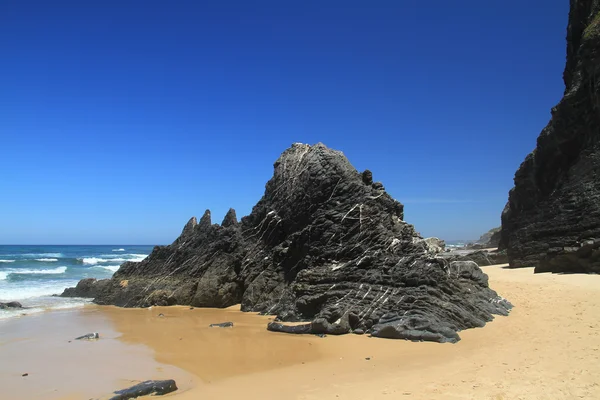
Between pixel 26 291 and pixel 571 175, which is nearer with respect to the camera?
pixel 571 175

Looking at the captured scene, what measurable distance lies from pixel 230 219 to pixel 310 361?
953 centimetres

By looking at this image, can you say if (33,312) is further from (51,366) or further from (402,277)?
(402,277)

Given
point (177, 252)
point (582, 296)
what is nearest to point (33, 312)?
point (177, 252)

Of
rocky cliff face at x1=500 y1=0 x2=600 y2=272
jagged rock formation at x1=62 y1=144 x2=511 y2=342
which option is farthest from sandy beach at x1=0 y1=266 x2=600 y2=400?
rocky cliff face at x1=500 y1=0 x2=600 y2=272

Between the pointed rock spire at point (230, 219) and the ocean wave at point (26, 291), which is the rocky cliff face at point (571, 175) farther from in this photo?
the ocean wave at point (26, 291)

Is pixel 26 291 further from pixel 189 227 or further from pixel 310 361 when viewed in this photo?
pixel 310 361

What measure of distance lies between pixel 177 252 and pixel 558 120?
2037cm

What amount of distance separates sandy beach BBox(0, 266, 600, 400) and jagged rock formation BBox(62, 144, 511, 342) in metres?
0.83

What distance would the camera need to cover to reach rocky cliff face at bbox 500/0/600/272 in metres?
18.7

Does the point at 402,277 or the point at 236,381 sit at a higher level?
the point at 402,277

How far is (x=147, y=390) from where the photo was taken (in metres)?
6.38

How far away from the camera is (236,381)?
6.96 m

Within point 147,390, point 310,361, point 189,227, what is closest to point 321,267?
point 310,361

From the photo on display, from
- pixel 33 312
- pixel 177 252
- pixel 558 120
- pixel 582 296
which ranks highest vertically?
pixel 558 120
